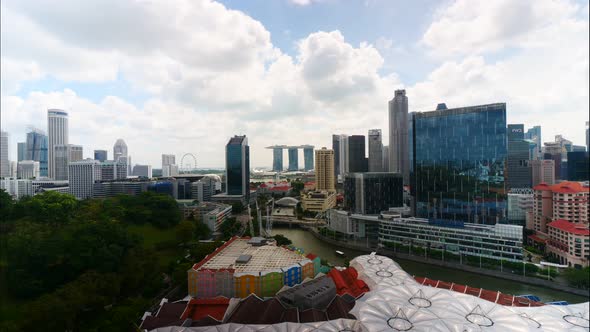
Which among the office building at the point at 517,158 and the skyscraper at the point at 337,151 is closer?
the office building at the point at 517,158

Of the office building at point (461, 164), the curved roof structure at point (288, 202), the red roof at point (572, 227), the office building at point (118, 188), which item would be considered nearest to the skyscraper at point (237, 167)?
the curved roof structure at point (288, 202)

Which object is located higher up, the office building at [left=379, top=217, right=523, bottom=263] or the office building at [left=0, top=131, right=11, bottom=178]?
the office building at [left=0, top=131, right=11, bottom=178]

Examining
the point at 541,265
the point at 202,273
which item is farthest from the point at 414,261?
the point at 202,273

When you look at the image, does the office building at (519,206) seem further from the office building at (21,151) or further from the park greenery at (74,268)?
the office building at (21,151)

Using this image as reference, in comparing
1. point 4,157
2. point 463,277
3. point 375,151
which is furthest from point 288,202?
point 4,157

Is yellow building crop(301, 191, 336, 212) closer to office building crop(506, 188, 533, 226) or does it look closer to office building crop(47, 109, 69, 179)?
office building crop(506, 188, 533, 226)

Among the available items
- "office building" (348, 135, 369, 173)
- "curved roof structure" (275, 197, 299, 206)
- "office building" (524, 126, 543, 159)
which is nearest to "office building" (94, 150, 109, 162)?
"office building" (524, 126, 543, 159)
